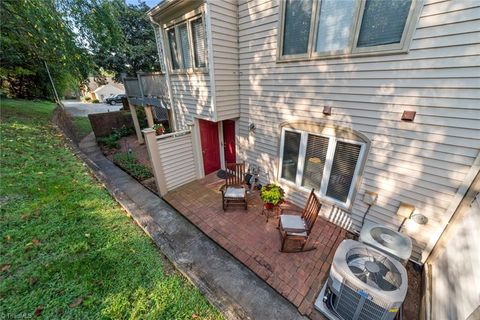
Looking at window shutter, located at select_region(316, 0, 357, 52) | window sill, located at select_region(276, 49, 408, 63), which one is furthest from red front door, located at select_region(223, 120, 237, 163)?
window shutter, located at select_region(316, 0, 357, 52)

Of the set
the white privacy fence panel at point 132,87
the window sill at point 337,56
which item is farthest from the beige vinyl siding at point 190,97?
the white privacy fence panel at point 132,87

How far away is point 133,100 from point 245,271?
33.1ft

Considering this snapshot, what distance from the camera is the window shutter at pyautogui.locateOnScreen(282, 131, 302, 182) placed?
479 centimetres

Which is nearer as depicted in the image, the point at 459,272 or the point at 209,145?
the point at 459,272

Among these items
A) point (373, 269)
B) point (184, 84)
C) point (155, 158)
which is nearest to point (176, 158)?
point (155, 158)

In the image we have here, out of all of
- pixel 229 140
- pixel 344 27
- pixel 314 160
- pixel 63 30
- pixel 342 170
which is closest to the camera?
pixel 344 27

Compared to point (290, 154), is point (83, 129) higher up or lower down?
lower down

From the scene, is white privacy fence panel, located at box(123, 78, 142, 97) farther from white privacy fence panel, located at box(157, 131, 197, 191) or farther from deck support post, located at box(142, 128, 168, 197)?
deck support post, located at box(142, 128, 168, 197)

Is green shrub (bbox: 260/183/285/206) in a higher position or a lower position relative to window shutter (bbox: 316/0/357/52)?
lower

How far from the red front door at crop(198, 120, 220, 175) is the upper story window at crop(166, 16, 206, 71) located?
→ 1866 millimetres

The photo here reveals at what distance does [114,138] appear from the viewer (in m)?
11.7

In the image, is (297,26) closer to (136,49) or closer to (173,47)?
(173,47)

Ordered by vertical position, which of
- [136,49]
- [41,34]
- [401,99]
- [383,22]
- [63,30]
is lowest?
[401,99]

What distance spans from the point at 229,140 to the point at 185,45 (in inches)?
131
